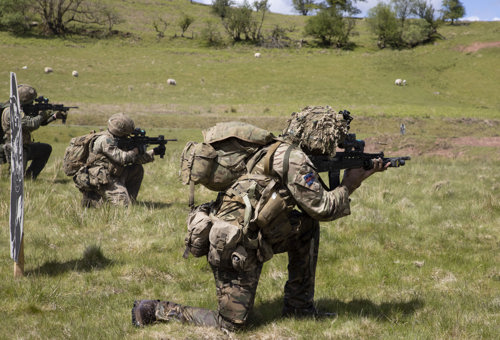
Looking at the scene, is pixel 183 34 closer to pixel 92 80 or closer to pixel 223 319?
pixel 92 80

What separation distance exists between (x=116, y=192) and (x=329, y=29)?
192 ft

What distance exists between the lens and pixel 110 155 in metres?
8.58

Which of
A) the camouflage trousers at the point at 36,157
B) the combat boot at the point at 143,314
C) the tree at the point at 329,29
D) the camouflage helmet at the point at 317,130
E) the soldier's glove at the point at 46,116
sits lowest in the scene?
the camouflage trousers at the point at 36,157

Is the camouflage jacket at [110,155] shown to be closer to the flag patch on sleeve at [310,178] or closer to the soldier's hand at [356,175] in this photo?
the soldier's hand at [356,175]

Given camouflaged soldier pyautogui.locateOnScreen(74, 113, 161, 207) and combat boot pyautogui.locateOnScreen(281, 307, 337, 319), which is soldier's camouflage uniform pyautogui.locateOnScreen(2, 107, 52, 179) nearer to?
camouflaged soldier pyautogui.locateOnScreen(74, 113, 161, 207)

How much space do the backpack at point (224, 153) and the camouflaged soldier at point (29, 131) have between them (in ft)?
23.4

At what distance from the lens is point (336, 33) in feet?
204

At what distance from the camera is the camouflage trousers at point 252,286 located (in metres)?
4.19

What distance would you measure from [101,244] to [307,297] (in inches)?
134

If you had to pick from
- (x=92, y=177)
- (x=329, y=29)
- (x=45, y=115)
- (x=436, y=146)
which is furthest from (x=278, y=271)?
(x=329, y=29)

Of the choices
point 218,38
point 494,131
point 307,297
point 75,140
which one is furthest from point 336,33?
point 307,297

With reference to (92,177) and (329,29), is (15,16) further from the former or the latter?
(92,177)

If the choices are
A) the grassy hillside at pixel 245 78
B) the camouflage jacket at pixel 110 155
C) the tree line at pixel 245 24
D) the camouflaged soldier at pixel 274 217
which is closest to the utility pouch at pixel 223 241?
the camouflaged soldier at pixel 274 217

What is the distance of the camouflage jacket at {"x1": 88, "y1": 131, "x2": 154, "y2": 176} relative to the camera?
338 inches
